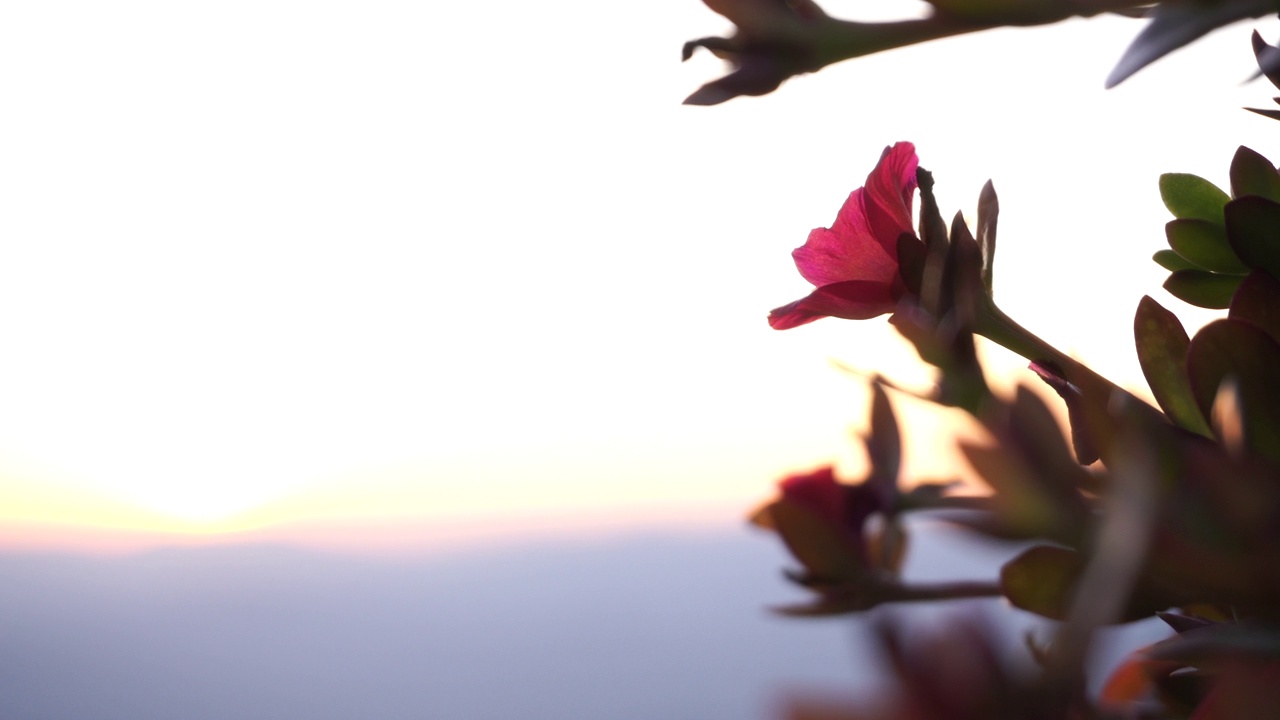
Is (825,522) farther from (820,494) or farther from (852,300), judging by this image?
(852,300)

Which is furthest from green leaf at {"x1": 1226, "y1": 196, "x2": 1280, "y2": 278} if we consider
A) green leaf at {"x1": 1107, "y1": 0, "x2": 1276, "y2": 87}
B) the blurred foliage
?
green leaf at {"x1": 1107, "y1": 0, "x2": 1276, "y2": 87}

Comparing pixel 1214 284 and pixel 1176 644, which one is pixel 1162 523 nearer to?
pixel 1176 644

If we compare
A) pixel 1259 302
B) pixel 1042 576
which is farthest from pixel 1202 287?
pixel 1042 576

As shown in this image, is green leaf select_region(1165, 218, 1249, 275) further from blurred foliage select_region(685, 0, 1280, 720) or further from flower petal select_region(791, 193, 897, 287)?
flower petal select_region(791, 193, 897, 287)

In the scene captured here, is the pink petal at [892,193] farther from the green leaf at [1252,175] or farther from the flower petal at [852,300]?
the green leaf at [1252,175]

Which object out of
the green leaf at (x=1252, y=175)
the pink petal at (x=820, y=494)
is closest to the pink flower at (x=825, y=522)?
the pink petal at (x=820, y=494)

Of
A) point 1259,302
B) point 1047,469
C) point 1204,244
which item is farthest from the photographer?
point 1204,244

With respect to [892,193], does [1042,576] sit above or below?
below

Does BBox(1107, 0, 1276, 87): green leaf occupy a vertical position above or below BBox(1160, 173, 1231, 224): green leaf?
above
